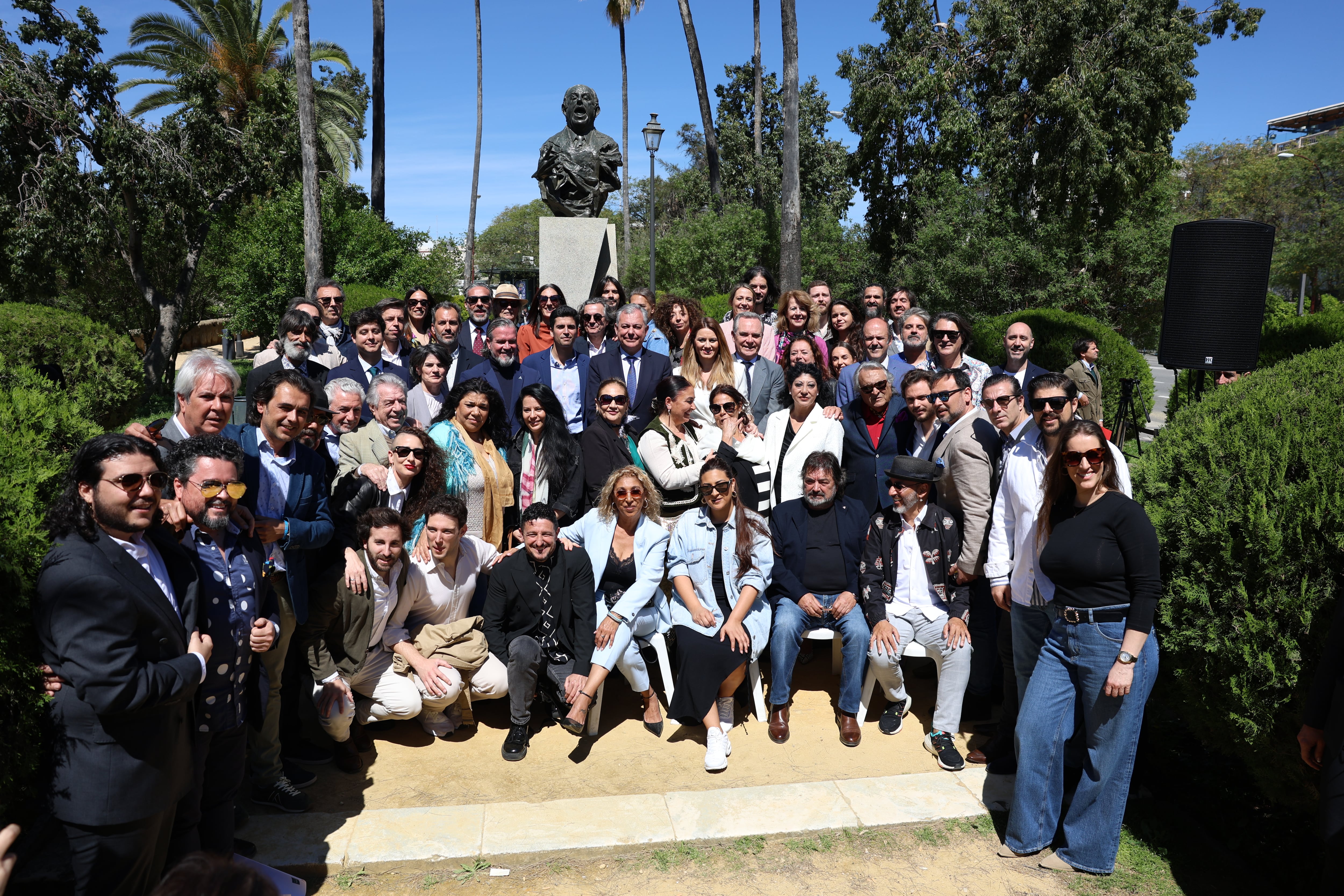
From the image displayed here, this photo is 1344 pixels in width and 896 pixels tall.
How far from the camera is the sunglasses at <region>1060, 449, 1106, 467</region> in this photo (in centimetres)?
339

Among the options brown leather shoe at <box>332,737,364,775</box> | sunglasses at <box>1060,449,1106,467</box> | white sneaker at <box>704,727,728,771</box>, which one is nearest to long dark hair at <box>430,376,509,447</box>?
brown leather shoe at <box>332,737,364,775</box>

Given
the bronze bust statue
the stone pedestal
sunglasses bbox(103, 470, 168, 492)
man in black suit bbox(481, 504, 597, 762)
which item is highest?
the bronze bust statue

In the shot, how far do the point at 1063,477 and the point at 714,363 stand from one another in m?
2.92

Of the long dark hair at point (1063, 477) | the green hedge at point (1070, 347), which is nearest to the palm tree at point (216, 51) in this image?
the green hedge at point (1070, 347)

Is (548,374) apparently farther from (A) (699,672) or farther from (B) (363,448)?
(A) (699,672)

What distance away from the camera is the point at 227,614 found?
3090 millimetres

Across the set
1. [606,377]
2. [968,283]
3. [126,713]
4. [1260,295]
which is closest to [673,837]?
[126,713]

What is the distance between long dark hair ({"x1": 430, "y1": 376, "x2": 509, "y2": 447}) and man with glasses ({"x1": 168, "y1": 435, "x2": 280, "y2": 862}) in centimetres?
177

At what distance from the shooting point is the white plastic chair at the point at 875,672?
15.7 ft

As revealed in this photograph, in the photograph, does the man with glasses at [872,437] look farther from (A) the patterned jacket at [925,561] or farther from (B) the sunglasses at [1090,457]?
(B) the sunglasses at [1090,457]

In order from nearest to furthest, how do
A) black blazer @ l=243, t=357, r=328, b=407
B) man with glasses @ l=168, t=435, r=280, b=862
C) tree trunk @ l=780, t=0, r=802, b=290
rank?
man with glasses @ l=168, t=435, r=280, b=862 → black blazer @ l=243, t=357, r=328, b=407 → tree trunk @ l=780, t=0, r=802, b=290

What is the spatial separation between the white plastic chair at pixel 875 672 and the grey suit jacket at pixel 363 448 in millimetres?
3024

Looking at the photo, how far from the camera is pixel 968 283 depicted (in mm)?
15664

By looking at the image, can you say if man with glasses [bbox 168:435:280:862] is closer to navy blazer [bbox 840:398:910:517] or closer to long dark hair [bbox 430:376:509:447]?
long dark hair [bbox 430:376:509:447]
